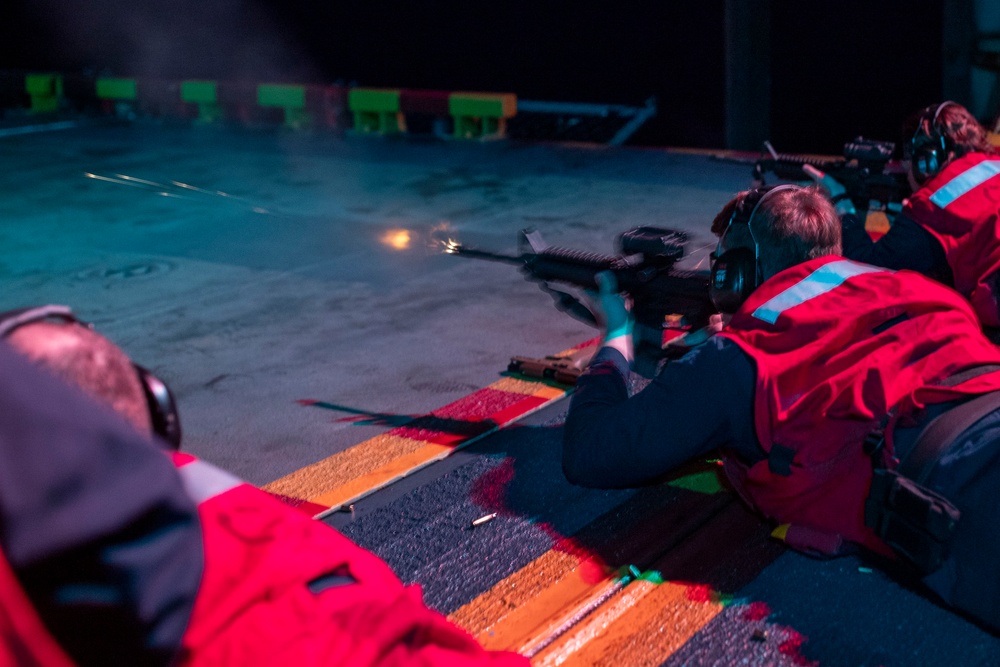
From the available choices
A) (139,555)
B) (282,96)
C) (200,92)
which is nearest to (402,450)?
(139,555)

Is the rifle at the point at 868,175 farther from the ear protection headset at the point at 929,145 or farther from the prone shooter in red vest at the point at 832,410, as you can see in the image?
the prone shooter in red vest at the point at 832,410

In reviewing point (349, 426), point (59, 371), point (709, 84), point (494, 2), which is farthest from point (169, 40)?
point (59, 371)

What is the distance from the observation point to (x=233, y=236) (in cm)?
779

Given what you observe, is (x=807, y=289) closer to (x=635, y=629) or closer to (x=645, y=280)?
(x=645, y=280)

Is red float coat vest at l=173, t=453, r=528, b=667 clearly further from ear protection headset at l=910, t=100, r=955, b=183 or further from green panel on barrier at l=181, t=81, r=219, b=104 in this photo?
green panel on barrier at l=181, t=81, r=219, b=104

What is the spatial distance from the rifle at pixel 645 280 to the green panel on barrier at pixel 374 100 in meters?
9.20

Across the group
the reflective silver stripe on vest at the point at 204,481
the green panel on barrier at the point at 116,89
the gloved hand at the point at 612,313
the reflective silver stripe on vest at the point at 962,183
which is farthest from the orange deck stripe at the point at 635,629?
the green panel on barrier at the point at 116,89

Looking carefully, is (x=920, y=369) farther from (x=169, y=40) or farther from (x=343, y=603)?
(x=169, y=40)

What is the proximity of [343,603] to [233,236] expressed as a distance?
6751 mm

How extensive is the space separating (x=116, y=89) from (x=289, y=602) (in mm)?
15512

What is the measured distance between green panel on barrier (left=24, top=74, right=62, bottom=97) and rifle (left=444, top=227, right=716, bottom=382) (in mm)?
14998

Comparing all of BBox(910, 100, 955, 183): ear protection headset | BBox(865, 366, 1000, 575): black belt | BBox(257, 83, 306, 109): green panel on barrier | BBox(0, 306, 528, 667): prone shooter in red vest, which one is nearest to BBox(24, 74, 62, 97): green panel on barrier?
BBox(257, 83, 306, 109): green panel on barrier

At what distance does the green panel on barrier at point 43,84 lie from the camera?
53.5ft

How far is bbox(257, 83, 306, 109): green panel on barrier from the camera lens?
Result: 43.6 feet
